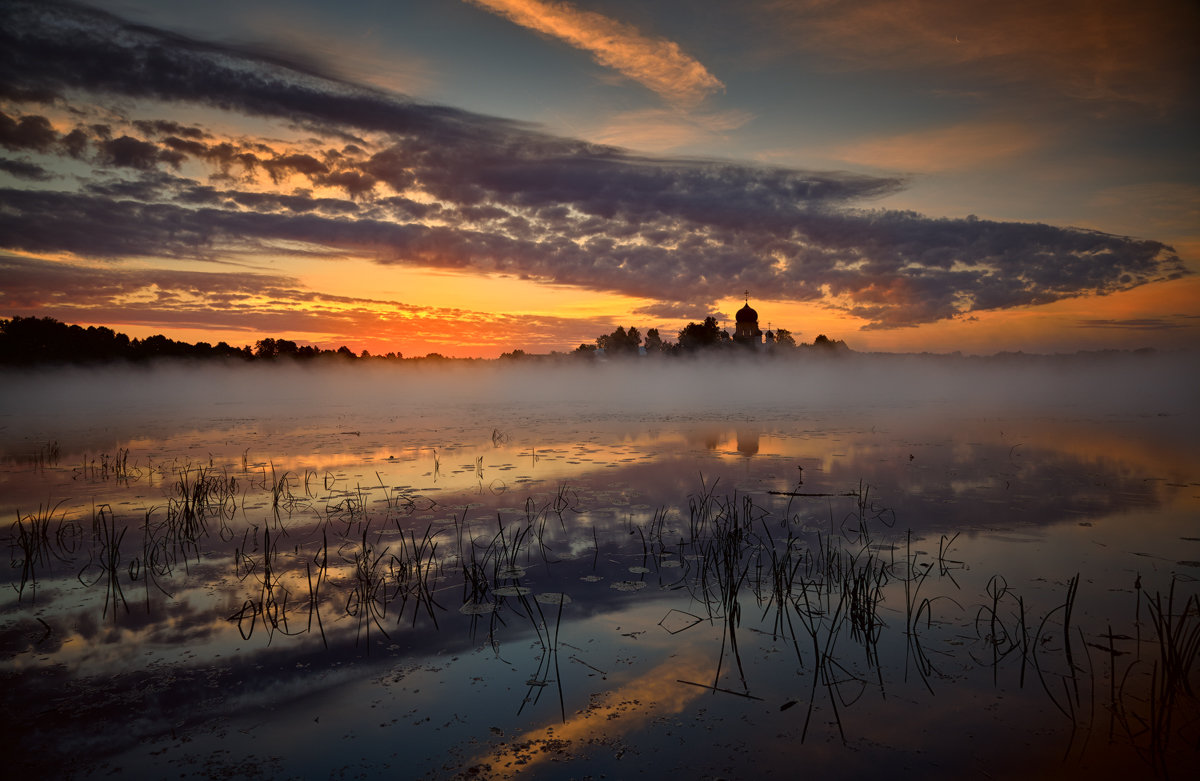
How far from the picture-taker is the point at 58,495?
13055 mm

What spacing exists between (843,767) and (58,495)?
1595cm

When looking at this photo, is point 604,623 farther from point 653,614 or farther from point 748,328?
point 748,328

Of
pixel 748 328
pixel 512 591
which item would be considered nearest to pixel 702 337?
pixel 748 328

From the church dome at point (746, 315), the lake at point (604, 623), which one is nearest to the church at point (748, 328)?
the church dome at point (746, 315)

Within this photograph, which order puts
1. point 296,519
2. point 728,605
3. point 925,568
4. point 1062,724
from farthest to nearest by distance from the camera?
point 296,519
point 925,568
point 728,605
point 1062,724

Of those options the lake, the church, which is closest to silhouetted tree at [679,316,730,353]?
the church

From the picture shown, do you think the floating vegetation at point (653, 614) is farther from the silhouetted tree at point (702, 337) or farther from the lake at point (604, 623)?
the silhouetted tree at point (702, 337)

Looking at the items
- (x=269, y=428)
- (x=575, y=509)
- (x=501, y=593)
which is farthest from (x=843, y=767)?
(x=269, y=428)

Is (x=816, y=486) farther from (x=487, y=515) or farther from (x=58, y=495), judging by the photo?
(x=58, y=495)

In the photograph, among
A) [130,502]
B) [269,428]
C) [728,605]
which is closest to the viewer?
[728,605]

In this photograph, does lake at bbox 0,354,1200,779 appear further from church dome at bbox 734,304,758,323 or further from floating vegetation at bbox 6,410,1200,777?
church dome at bbox 734,304,758,323

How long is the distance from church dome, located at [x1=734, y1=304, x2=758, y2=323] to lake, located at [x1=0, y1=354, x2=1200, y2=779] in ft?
408

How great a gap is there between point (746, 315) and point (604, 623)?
13708 cm

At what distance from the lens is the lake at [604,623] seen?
4.47 m
